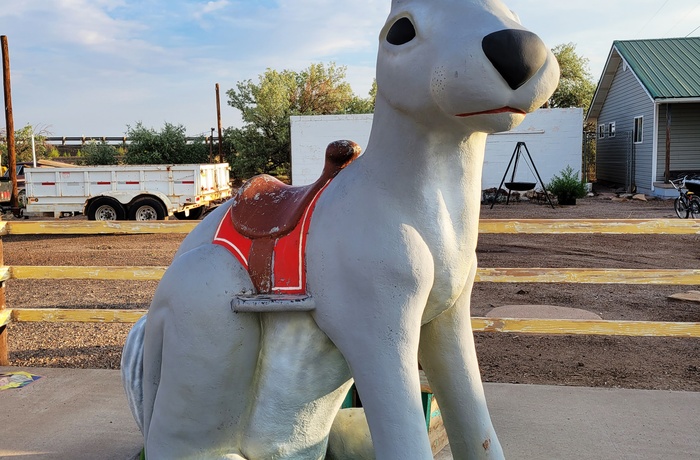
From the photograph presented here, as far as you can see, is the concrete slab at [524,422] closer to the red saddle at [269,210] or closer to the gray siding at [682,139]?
the red saddle at [269,210]

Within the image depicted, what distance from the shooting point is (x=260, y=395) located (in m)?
1.60

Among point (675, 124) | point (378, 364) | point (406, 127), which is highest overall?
point (675, 124)

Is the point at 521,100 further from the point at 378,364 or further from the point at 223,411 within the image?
the point at 223,411

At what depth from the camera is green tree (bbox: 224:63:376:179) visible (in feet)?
75.9

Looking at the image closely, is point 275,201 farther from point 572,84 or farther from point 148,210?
point 572,84

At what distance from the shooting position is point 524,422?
3.19m

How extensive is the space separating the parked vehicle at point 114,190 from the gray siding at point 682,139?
1257 centimetres

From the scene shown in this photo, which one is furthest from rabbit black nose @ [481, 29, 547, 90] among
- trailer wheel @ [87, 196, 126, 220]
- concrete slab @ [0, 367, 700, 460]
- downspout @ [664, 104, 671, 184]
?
downspout @ [664, 104, 671, 184]

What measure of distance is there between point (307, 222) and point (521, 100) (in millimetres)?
587

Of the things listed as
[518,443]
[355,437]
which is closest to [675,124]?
[518,443]

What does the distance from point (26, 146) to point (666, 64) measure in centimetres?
2498

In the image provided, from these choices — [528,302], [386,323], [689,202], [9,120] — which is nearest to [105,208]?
[9,120]

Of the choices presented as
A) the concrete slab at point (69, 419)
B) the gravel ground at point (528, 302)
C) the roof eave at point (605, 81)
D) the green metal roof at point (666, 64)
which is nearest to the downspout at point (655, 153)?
the green metal roof at point (666, 64)

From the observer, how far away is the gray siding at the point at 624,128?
17891 mm
